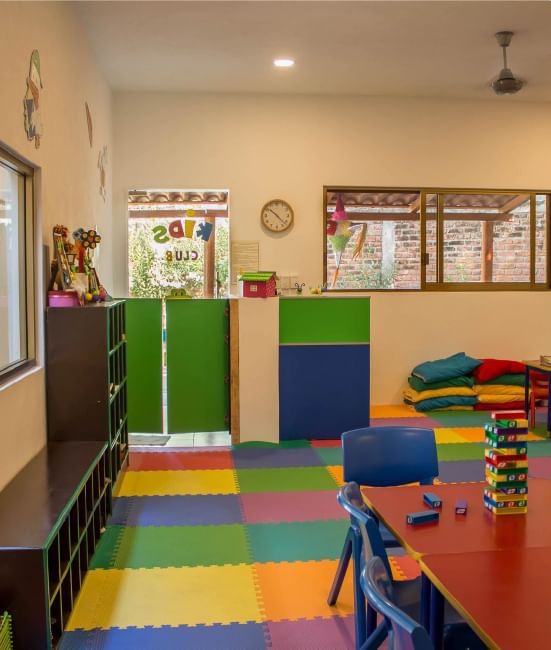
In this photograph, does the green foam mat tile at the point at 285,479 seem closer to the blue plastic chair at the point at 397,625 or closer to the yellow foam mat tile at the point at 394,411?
the yellow foam mat tile at the point at 394,411

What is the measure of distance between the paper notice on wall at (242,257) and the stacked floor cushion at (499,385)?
9.24ft

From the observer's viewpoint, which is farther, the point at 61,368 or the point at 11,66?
the point at 61,368

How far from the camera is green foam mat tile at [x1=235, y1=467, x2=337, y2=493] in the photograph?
5.03 meters

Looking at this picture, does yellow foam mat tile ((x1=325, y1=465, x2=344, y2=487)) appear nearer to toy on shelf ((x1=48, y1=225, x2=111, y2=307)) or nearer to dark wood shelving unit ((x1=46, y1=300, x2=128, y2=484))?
dark wood shelving unit ((x1=46, y1=300, x2=128, y2=484))

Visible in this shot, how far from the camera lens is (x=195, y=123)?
24.6 feet

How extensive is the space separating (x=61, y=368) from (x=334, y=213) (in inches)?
175

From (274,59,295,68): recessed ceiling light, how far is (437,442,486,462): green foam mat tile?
386cm

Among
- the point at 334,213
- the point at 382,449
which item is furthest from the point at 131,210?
the point at 382,449

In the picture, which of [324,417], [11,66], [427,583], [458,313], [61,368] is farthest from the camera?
[458,313]

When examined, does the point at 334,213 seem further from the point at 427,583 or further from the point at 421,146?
the point at 427,583

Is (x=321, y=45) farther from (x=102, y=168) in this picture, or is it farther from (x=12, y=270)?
(x=12, y=270)

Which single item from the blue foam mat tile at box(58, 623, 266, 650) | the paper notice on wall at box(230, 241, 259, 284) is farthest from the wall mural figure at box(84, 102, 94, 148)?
the blue foam mat tile at box(58, 623, 266, 650)

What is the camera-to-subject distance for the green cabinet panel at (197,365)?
6.33m

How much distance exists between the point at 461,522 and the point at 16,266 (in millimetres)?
2876
